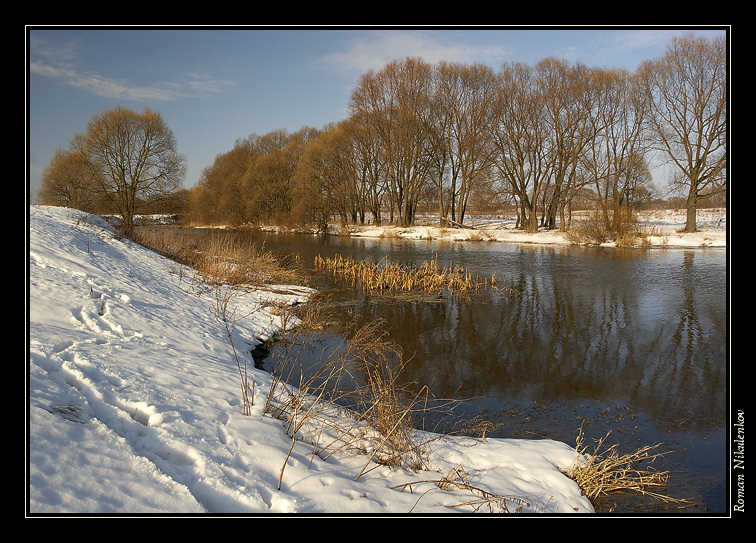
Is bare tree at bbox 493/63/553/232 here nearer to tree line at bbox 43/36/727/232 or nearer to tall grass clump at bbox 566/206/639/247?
tree line at bbox 43/36/727/232

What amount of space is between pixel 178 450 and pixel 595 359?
7.06m

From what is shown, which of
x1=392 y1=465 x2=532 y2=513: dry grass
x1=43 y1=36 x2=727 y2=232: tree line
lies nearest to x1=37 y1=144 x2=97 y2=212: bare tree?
x1=43 y1=36 x2=727 y2=232: tree line

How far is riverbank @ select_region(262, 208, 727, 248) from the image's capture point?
996 inches

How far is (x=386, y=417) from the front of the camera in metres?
4.13

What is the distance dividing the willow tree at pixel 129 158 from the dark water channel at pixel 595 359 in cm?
1659

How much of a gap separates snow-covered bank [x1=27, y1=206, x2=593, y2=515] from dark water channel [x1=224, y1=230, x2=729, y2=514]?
1.01m

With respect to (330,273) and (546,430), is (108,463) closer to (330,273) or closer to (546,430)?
(546,430)

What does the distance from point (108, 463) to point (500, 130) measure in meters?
36.8

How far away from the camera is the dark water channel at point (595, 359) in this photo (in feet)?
16.5

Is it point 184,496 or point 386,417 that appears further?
point 386,417

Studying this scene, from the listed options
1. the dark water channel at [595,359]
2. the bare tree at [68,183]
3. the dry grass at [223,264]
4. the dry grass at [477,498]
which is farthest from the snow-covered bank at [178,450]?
the bare tree at [68,183]

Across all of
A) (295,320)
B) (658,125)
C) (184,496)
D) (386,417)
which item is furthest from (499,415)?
(658,125)

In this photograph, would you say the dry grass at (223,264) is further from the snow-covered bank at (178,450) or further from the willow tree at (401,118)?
the willow tree at (401,118)

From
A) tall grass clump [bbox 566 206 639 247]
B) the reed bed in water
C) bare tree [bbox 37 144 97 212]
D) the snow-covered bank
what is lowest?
the snow-covered bank
